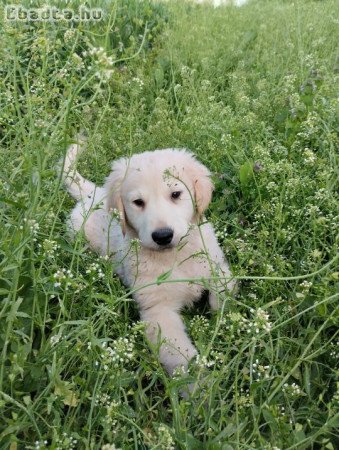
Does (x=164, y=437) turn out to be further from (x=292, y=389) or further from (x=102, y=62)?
(x=102, y=62)

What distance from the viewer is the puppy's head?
2.69 meters

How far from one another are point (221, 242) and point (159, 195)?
63 cm

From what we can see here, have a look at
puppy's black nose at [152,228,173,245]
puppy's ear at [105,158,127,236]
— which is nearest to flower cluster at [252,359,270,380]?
puppy's black nose at [152,228,173,245]

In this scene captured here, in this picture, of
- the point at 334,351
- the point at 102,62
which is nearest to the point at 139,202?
the point at 334,351

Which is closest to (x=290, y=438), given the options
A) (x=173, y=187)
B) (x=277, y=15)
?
(x=173, y=187)

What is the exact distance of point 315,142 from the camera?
3521mm

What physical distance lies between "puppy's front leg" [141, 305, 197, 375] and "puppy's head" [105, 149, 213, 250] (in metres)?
0.33

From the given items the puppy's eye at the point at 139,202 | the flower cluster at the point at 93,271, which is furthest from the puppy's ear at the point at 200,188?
the flower cluster at the point at 93,271

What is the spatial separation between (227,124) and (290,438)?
8.14 ft

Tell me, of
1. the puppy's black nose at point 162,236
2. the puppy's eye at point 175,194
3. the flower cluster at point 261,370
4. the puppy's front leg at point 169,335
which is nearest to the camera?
the flower cluster at point 261,370

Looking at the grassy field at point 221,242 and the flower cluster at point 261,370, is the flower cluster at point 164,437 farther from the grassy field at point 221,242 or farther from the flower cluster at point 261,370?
the flower cluster at point 261,370

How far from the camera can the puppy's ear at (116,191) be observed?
293 cm

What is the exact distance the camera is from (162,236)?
2.64 m

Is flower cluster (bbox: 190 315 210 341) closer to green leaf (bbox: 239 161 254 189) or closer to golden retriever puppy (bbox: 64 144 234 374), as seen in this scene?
golden retriever puppy (bbox: 64 144 234 374)
